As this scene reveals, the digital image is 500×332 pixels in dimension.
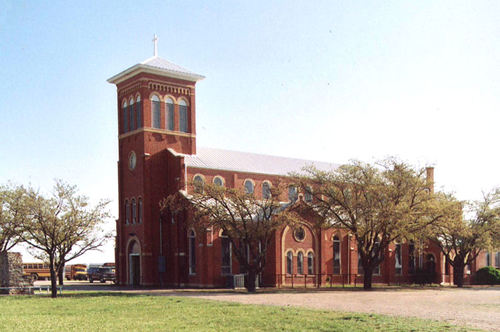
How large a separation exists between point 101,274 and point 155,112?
21.1m

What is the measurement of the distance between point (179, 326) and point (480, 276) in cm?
4423

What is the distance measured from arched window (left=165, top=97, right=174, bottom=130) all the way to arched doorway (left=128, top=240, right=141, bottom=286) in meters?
9.59

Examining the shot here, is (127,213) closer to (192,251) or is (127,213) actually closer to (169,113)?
(192,251)

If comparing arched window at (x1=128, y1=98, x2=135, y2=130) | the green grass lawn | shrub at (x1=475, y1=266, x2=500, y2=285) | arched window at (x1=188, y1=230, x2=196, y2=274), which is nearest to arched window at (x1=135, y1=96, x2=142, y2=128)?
arched window at (x1=128, y1=98, x2=135, y2=130)

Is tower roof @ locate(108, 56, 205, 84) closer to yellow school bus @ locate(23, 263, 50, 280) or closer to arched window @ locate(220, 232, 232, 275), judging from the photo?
arched window @ locate(220, 232, 232, 275)

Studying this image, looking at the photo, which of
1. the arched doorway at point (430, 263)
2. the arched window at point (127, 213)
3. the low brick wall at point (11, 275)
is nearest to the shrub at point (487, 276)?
the arched doorway at point (430, 263)

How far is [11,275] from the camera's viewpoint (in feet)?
124

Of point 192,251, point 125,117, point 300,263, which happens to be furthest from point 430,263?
point 125,117

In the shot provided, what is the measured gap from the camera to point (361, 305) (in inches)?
1030

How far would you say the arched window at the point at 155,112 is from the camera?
161 feet

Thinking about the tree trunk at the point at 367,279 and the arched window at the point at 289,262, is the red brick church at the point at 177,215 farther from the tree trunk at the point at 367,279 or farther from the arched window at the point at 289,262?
the tree trunk at the point at 367,279

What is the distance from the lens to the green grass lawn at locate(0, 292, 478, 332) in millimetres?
18438

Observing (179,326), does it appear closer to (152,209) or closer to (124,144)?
(152,209)

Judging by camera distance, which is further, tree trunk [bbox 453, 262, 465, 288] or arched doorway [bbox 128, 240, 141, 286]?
tree trunk [bbox 453, 262, 465, 288]
